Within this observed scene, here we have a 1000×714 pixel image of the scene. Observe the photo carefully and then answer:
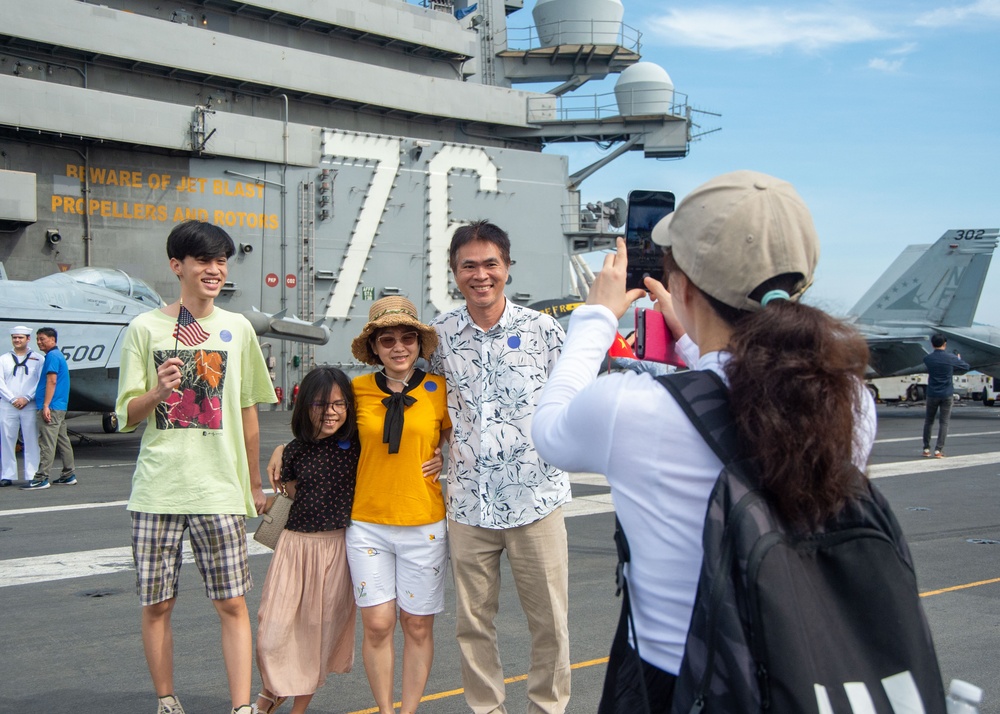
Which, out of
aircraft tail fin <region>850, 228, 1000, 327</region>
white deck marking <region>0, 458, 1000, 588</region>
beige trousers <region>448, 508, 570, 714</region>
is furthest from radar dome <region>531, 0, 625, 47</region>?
beige trousers <region>448, 508, 570, 714</region>

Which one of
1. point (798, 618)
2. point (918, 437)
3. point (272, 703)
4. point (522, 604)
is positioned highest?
point (798, 618)

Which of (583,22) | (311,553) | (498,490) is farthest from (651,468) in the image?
(583,22)

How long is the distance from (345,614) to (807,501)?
2.94 m

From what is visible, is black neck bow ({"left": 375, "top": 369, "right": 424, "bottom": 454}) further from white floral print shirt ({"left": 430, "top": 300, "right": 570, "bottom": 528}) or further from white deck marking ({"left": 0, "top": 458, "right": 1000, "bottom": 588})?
white deck marking ({"left": 0, "top": 458, "right": 1000, "bottom": 588})

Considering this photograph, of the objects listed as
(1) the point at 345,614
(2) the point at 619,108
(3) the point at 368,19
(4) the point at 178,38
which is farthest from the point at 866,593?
(2) the point at 619,108

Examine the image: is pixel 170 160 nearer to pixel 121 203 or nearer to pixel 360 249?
pixel 121 203

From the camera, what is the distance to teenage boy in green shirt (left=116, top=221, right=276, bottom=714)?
3613mm

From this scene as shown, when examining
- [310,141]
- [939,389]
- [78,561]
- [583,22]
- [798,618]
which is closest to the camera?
[798,618]

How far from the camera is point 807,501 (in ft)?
4.61

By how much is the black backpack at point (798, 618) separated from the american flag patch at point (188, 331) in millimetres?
2824

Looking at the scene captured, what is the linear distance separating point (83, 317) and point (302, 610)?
12526 mm

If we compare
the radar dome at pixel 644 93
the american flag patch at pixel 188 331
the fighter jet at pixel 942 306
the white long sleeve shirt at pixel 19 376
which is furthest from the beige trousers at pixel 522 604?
the radar dome at pixel 644 93

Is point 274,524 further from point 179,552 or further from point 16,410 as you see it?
point 16,410

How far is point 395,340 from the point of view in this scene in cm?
378
